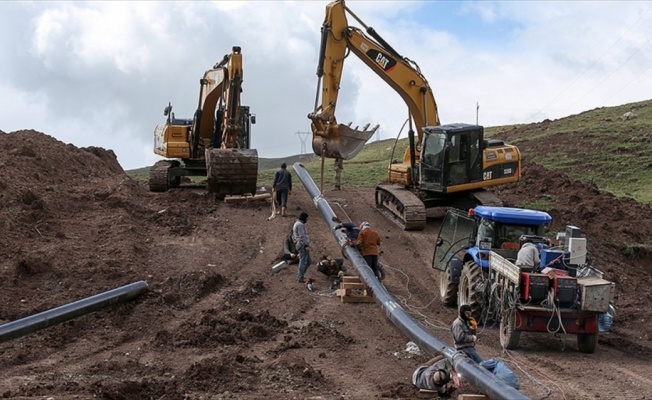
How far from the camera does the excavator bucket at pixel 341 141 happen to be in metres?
29.9

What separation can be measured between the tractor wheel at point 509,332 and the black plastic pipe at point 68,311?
733 cm

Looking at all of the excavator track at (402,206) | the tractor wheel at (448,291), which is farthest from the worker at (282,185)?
the tractor wheel at (448,291)

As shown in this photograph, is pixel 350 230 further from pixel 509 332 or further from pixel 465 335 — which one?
pixel 465 335

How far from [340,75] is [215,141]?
619 cm

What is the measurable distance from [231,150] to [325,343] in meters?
14.9

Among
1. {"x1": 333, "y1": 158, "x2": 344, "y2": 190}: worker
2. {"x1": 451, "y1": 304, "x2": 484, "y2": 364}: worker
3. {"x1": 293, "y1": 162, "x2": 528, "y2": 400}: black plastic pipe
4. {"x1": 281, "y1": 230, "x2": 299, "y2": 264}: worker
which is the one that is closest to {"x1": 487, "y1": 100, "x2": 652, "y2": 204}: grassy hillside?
{"x1": 333, "y1": 158, "x2": 344, "y2": 190}: worker

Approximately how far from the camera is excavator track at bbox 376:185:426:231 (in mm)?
28688

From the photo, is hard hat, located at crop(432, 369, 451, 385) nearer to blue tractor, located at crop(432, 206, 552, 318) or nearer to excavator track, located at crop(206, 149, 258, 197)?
blue tractor, located at crop(432, 206, 552, 318)

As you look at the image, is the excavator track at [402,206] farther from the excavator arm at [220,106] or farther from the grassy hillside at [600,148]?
the grassy hillside at [600,148]

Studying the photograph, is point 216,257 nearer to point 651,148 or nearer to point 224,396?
point 224,396

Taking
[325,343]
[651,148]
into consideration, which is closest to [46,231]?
[325,343]

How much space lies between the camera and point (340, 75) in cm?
3042

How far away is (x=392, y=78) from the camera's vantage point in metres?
31.0

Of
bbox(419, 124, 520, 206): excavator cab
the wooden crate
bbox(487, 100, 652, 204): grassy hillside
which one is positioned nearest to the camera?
the wooden crate
